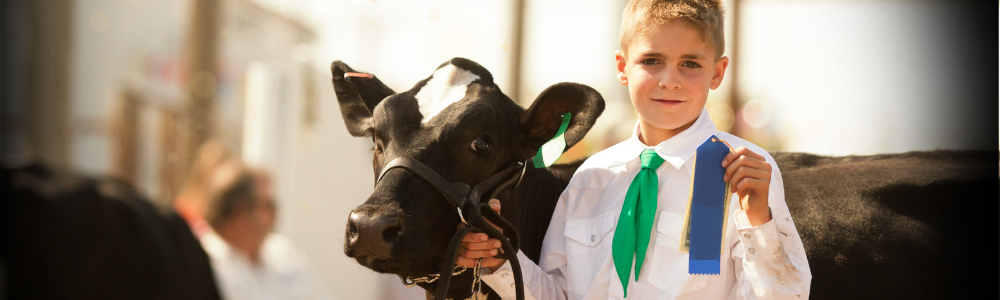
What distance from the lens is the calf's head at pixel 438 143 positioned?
2.06 meters

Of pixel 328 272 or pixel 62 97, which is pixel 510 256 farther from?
pixel 328 272

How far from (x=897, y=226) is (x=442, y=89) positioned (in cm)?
247

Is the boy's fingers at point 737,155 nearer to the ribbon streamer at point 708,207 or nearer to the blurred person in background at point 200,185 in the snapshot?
the ribbon streamer at point 708,207

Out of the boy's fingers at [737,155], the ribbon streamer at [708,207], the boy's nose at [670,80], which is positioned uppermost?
the boy's nose at [670,80]

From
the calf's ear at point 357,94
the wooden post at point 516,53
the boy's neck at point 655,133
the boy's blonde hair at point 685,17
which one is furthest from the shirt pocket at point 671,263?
the wooden post at point 516,53

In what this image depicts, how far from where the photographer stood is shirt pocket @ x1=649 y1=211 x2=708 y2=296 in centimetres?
203

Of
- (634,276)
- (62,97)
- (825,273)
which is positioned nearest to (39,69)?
(62,97)

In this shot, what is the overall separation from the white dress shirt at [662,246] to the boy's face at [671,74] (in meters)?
0.11

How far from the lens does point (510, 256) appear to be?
2.15 meters

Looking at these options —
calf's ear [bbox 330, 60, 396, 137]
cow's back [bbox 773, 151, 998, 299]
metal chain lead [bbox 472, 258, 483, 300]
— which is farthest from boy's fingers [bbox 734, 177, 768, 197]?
calf's ear [bbox 330, 60, 396, 137]

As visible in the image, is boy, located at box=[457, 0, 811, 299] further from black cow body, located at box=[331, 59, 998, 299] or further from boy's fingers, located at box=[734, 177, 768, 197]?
black cow body, located at box=[331, 59, 998, 299]

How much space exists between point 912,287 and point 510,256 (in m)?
2.23

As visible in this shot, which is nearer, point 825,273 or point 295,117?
point 825,273

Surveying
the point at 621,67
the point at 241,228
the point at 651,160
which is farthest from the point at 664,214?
the point at 241,228
